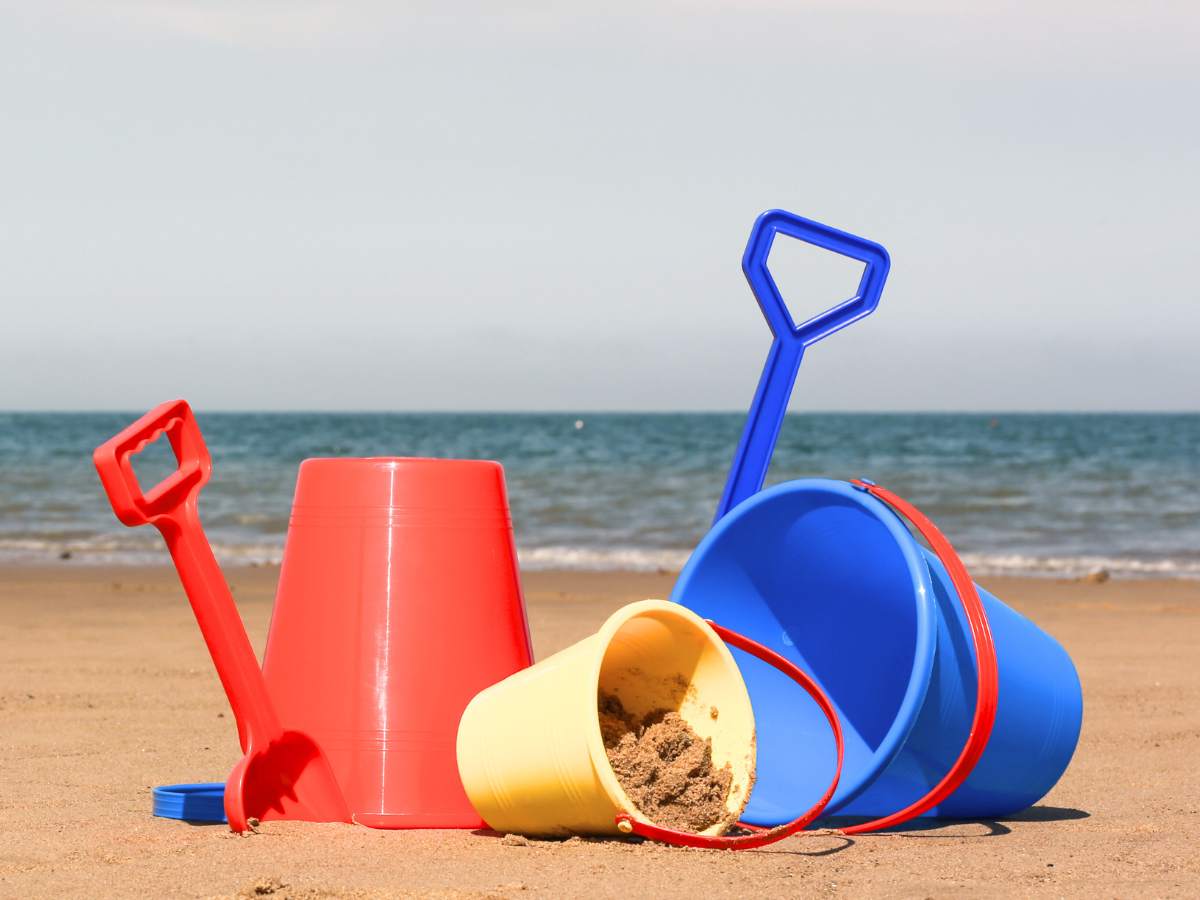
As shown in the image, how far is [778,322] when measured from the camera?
149 inches

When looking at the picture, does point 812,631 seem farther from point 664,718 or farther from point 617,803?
point 617,803

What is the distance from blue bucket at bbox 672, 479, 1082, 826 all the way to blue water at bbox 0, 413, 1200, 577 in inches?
281

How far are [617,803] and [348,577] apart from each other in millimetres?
827

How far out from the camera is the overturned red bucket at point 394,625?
3205 mm

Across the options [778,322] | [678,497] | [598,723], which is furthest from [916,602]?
[678,497]

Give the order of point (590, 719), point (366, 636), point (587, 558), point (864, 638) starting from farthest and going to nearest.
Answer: point (587, 558) → point (864, 638) → point (366, 636) → point (590, 719)

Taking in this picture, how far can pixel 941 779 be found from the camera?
3307 millimetres

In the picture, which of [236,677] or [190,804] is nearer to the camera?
[236,677]

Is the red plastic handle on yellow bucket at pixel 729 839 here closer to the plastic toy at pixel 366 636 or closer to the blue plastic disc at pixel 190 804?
the plastic toy at pixel 366 636

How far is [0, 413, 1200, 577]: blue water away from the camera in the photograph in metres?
11.7

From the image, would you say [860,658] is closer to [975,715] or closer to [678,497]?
[975,715]

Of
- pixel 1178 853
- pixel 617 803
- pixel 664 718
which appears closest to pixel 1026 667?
pixel 1178 853

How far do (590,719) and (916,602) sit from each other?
79cm

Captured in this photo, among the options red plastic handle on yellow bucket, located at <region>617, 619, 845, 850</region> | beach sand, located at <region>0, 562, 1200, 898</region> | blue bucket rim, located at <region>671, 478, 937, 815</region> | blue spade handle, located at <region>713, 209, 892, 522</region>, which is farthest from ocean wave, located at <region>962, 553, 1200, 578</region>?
red plastic handle on yellow bucket, located at <region>617, 619, 845, 850</region>
